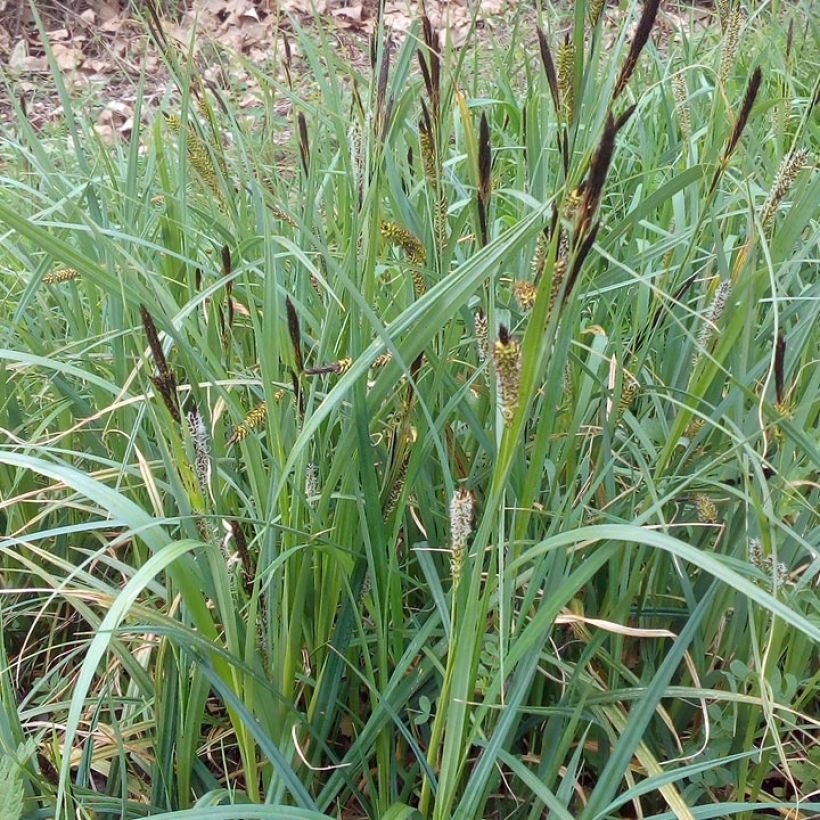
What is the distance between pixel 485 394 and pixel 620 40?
447mm

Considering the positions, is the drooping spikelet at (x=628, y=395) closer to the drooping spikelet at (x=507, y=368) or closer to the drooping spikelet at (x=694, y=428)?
the drooping spikelet at (x=694, y=428)

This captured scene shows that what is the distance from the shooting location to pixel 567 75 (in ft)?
2.41

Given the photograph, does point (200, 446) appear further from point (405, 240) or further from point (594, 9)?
point (594, 9)

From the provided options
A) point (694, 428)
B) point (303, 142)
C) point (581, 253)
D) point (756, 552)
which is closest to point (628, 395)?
point (694, 428)

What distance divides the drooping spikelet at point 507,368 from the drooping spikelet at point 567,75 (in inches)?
11.8

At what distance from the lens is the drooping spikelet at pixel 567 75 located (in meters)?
0.72

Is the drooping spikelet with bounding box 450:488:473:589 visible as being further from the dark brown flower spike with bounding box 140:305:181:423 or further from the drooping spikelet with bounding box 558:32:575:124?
the drooping spikelet with bounding box 558:32:575:124

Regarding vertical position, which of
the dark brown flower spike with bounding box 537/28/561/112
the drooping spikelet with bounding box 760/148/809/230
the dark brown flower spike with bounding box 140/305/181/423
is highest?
the dark brown flower spike with bounding box 537/28/561/112

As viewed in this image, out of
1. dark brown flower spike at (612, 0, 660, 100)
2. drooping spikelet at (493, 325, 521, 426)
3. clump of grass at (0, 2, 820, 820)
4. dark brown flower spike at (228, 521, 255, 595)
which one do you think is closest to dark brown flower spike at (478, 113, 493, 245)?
clump of grass at (0, 2, 820, 820)

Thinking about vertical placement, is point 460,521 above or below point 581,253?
below

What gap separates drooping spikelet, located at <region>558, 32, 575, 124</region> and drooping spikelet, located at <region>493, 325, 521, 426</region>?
30cm

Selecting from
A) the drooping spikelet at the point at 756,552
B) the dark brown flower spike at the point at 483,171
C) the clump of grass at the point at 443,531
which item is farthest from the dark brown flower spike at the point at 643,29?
the drooping spikelet at the point at 756,552

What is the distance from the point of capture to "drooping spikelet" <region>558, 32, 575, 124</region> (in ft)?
2.38

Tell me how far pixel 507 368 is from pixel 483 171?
10.8 inches
